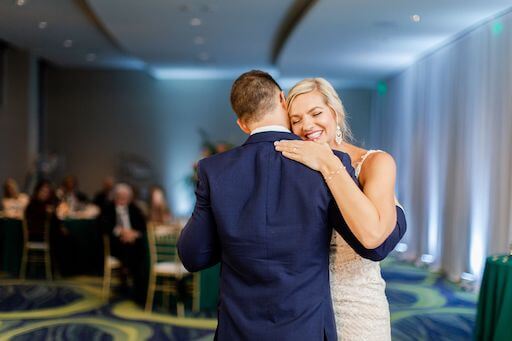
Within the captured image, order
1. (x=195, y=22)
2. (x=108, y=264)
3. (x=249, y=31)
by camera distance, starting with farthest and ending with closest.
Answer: (x=249, y=31) < (x=195, y=22) < (x=108, y=264)

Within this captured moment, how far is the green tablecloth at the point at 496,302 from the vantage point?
14.0 feet

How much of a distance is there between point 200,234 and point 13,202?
29.2 feet

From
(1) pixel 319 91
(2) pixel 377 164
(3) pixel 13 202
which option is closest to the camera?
(2) pixel 377 164

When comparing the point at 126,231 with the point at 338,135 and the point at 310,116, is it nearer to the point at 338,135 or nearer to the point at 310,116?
the point at 338,135

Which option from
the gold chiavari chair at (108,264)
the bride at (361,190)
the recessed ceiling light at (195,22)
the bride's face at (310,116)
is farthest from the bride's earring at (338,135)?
the recessed ceiling light at (195,22)

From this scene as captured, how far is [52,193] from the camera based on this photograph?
8.89m

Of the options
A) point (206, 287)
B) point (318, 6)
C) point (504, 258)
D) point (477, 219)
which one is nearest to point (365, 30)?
point (318, 6)

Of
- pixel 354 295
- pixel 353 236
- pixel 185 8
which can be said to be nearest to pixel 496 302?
pixel 354 295

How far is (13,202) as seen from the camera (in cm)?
1005

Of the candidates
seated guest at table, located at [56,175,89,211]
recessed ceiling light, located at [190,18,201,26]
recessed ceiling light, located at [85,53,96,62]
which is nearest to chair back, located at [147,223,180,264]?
recessed ceiling light, located at [190,18,201,26]

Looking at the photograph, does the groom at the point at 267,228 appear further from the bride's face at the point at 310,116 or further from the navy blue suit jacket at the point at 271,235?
the bride's face at the point at 310,116

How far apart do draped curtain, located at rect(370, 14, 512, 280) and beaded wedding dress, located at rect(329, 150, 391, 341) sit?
18.1 ft

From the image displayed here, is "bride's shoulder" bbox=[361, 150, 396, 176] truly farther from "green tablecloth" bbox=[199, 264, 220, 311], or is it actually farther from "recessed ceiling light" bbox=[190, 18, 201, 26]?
"recessed ceiling light" bbox=[190, 18, 201, 26]

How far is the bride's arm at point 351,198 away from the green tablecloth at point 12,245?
26.8 feet
